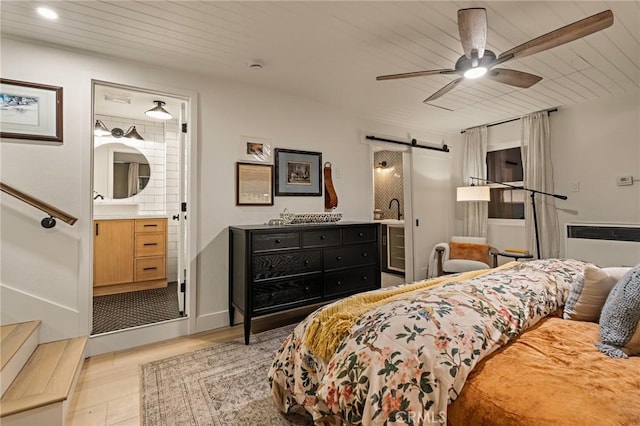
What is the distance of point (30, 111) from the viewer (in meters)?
2.23

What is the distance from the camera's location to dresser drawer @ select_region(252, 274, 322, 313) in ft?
8.52

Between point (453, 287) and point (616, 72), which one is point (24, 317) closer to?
point (453, 287)

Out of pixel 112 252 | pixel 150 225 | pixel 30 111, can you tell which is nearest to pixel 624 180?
pixel 30 111

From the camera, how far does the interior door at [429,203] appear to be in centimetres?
462

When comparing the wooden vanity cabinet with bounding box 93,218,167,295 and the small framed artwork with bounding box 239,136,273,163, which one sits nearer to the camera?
the small framed artwork with bounding box 239,136,273,163

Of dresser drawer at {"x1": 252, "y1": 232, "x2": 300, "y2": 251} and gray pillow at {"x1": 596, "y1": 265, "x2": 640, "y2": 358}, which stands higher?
dresser drawer at {"x1": 252, "y1": 232, "x2": 300, "y2": 251}

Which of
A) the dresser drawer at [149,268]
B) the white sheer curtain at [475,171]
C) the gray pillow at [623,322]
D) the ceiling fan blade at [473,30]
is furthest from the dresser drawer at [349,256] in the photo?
the dresser drawer at [149,268]

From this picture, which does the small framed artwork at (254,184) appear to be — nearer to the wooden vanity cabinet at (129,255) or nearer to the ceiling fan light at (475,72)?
the wooden vanity cabinet at (129,255)

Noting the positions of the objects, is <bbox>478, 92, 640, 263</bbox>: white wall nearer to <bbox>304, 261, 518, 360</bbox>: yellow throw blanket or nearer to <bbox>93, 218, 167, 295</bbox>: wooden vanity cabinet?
<bbox>304, 261, 518, 360</bbox>: yellow throw blanket

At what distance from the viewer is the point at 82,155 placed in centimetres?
241

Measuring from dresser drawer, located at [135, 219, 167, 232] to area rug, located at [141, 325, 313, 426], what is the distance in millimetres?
2318

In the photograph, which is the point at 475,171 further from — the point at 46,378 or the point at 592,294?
the point at 46,378

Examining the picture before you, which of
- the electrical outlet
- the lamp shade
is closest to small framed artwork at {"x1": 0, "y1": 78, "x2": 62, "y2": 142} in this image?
the lamp shade

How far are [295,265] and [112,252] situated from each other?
2.69m
